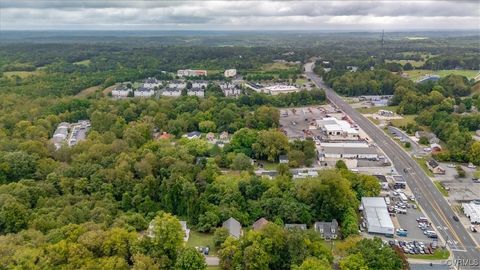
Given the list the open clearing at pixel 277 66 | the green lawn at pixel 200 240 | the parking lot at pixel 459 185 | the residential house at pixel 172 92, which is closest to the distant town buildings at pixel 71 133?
the residential house at pixel 172 92

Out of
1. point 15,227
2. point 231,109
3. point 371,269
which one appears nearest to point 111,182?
point 15,227

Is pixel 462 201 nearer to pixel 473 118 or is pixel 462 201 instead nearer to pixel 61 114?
pixel 473 118

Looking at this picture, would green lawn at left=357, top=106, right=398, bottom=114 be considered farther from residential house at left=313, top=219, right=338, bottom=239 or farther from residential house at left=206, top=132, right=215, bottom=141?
residential house at left=313, top=219, right=338, bottom=239

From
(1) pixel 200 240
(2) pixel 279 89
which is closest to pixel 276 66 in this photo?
(2) pixel 279 89

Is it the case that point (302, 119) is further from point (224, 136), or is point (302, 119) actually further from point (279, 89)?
point (279, 89)

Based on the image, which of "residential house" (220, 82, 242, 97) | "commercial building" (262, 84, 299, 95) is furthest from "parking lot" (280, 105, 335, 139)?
Answer: "residential house" (220, 82, 242, 97)
